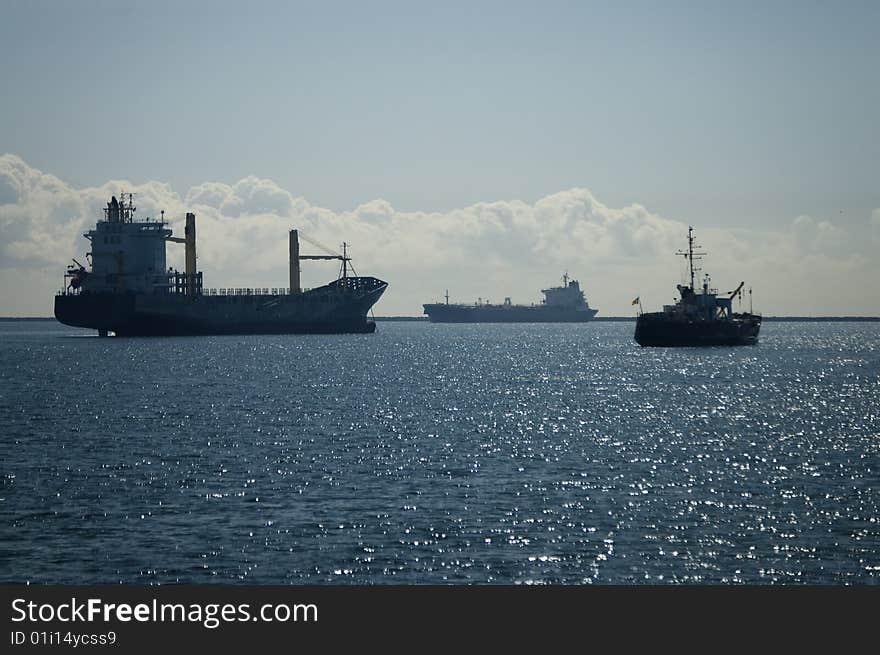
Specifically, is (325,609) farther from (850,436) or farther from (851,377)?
(851,377)

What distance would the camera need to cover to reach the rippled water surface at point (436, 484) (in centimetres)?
2883

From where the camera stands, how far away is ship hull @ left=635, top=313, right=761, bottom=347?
457ft

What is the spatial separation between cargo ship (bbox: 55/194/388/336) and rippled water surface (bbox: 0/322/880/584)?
85.4 metres

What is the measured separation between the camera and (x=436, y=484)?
40.4 m

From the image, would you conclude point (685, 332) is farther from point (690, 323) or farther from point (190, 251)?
point (190, 251)

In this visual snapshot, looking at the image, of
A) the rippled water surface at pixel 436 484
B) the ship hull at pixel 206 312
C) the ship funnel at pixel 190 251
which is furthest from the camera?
the ship funnel at pixel 190 251

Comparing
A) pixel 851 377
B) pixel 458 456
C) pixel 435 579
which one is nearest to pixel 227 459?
pixel 458 456

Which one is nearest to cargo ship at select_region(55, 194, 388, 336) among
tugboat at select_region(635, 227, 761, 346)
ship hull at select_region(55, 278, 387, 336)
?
ship hull at select_region(55, 278, 387, 336)

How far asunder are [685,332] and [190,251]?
84740mm

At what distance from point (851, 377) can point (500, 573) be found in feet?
279

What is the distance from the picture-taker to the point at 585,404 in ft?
245

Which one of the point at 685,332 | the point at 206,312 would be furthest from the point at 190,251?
the point at 685,332

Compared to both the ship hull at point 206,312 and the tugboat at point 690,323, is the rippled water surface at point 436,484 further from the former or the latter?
the ship hull at point 206,312

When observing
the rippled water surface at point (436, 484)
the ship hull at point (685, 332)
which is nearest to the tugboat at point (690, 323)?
the ship hull at point (685, 332)
